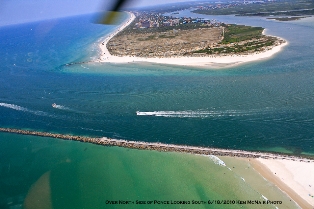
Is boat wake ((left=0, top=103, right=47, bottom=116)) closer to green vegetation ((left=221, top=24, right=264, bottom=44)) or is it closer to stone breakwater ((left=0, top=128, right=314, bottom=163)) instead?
stone breakwater ((left=0, top=128, right=314, bottom=163))

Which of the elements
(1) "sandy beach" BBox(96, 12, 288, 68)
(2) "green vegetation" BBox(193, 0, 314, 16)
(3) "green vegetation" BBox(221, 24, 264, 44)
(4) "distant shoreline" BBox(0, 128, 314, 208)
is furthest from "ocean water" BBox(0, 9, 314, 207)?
(2) "green vegetation" BBox(193, 0, 314, 16)

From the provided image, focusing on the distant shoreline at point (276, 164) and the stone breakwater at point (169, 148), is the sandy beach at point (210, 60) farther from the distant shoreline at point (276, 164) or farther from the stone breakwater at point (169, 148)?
the distant shoreline at point (276, 164)

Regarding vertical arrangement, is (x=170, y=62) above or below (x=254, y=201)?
above

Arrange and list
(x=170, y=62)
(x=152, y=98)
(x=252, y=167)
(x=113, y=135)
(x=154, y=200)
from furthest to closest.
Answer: (x=170, y=62) → (x=152, y=98) → (x=113, y=135) → (x=252, y=167) → (x=154, y=200)

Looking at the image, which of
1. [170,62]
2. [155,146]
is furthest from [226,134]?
[170,62]

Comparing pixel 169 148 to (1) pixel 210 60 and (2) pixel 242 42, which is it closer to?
(1) pixel 210 60

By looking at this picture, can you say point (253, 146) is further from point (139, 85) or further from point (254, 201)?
point (139, 85)
